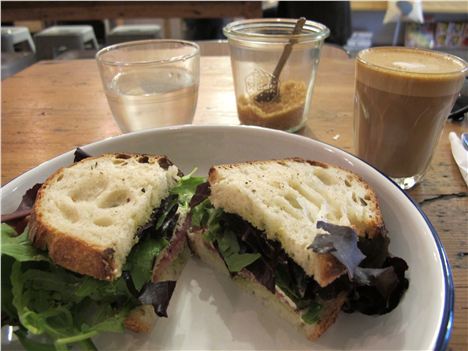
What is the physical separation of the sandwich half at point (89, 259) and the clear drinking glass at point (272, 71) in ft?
2.29

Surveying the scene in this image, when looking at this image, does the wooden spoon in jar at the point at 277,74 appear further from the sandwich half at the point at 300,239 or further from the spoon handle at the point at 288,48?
the sandwich half at the point at 300,239

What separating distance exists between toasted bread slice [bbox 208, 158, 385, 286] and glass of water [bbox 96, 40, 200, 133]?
0.56 metres

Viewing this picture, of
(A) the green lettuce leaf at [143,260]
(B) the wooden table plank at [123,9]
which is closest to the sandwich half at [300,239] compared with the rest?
(A) the green lettuce leaf at [143,260]

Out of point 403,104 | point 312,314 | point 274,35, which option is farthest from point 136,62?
point 312,314

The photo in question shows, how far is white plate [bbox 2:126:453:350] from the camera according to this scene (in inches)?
32.2

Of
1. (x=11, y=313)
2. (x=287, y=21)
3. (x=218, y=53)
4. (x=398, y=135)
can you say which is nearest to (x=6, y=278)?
(x=11, y=313)

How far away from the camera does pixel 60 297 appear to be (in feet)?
3.02

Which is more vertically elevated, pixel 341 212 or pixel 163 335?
pixel 341 212

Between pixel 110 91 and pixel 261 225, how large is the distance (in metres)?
0.93

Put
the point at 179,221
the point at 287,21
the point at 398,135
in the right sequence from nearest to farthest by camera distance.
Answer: the point at 179,221 → the point at 398,135 → the point at 287,21

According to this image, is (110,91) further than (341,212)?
Yes

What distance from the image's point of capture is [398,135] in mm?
1343

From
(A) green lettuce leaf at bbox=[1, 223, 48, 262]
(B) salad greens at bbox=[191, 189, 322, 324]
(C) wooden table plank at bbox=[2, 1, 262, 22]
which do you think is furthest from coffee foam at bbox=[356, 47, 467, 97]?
(C) wooden table plank at bbox=[2, 1, 262, 22]

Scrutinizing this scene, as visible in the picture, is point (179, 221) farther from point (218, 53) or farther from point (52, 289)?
point (218, 53)
